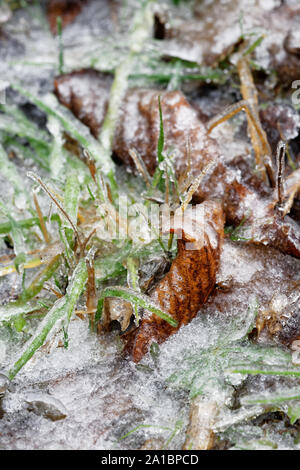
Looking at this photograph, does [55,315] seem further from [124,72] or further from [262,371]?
[124,72]

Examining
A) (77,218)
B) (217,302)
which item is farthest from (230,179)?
(77,218)

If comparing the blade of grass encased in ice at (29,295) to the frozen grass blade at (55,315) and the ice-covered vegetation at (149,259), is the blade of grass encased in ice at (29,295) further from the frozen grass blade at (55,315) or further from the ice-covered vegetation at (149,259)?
the frozen grass blade at (55,315)

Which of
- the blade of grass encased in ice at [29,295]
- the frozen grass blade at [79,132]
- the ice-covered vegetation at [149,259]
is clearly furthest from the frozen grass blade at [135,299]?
the frozen grass blade at [79,132]

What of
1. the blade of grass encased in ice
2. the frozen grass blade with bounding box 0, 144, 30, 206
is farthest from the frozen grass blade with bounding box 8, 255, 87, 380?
the frozen grass blade with bounding box 0, 144, 30, 206

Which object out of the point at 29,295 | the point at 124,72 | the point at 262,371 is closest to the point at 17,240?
the point at 29,295

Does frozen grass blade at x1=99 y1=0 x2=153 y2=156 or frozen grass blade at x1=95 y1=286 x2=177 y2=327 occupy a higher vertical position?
frozen grass blade at x1=99 y1=0 x2=153 y2=156

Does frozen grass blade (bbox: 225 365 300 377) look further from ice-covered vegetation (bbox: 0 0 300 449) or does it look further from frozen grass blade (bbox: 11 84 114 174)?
frozen grass blade (bbox: 11 84 114 174)
